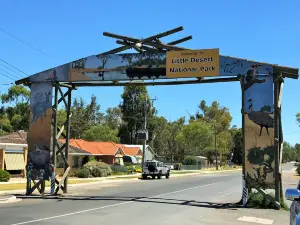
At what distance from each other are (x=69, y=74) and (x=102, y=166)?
2627 cm

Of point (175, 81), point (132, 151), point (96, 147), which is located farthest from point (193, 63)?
point (132, 151)

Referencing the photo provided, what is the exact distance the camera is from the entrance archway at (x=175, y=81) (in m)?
17.5

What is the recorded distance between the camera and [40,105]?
21172 millimetres

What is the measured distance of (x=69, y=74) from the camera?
20.7 meters

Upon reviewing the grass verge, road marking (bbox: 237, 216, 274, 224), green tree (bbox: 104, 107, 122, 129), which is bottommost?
road marking (bbox: 237, 216, 274, 224)

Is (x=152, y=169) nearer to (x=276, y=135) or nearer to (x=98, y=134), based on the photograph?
(x=276, y=135)

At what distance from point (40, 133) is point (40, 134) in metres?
0.05

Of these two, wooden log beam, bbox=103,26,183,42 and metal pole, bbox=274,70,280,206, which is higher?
wooden log beam, bbox=103,26,183,42

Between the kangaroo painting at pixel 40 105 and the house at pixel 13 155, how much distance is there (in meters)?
15.7

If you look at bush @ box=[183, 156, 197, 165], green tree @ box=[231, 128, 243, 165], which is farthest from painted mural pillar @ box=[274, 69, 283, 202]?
green tree @ box=[231, 128, 243, 165]

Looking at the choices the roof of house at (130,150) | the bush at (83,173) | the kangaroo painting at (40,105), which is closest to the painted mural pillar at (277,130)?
the kangaroo painting at (40,105)

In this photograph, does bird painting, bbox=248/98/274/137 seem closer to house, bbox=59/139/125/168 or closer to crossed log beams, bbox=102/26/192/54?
crossed log beams, bbox=102/26/192/54

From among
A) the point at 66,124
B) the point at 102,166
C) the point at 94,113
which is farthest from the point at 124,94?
the point at 66,124

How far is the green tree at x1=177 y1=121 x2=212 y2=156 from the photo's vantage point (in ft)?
287
